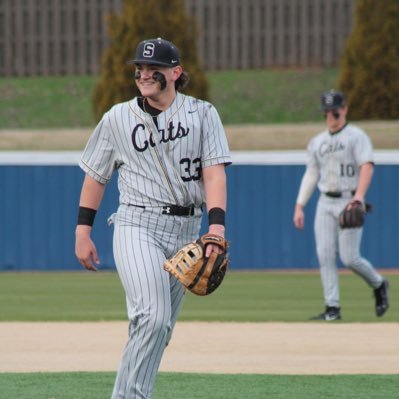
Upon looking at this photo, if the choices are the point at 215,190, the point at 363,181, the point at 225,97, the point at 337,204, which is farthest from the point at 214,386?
the point at 225,97

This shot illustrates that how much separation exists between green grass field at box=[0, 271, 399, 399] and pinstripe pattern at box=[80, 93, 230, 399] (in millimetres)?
1268

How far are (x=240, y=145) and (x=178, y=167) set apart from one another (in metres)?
14.4

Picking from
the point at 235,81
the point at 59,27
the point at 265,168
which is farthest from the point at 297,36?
the point at 265,168

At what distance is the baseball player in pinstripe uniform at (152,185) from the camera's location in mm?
6188

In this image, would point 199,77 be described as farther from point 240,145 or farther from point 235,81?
point 235,81

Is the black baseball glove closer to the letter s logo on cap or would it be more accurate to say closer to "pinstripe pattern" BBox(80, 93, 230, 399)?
"pinstripe pattern" BBox(80, 93, 230, 399)

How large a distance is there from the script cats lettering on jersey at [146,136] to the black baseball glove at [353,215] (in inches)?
185

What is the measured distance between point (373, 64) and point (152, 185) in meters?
17.1

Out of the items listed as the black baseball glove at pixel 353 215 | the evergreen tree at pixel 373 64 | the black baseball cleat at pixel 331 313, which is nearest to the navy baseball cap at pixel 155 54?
the black baseball glove at pixel 353 215

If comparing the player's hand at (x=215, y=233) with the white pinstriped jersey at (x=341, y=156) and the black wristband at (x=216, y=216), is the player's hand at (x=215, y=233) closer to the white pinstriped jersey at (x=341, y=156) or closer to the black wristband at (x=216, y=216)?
the black wristband at (x=216, y=216)

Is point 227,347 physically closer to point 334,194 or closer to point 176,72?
point 334,194

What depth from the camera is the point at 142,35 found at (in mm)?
23016

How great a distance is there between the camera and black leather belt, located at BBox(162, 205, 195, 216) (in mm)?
Answer: 6336

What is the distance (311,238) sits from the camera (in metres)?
17.7
